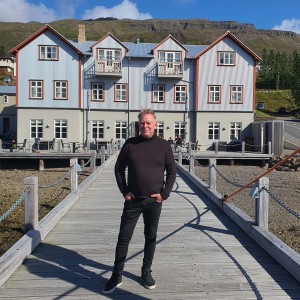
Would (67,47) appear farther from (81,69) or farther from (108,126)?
(108,126)

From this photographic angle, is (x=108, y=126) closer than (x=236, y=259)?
No

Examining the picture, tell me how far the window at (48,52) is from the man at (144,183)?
103ft

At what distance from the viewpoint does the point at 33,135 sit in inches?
1325

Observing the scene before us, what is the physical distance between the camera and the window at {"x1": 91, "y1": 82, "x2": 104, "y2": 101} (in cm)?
3450

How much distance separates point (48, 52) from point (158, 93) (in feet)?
31.8

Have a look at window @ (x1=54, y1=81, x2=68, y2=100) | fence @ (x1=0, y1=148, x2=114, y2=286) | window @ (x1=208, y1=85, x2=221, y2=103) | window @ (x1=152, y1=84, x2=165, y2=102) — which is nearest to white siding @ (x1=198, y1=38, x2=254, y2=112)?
window @ (x1=208, y1=85, x2=221, y2=103)

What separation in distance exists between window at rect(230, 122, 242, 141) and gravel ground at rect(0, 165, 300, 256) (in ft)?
23.0

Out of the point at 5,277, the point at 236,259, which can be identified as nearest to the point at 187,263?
the point at 236,259

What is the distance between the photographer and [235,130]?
3525 cm

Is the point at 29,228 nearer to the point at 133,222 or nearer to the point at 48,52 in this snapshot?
the point at 133,222

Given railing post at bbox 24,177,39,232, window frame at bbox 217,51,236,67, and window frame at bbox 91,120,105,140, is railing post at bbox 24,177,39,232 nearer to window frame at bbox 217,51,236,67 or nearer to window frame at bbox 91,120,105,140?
window frame at bbox 91,120,105,140

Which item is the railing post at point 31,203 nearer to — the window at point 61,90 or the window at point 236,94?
the window at point 61,90

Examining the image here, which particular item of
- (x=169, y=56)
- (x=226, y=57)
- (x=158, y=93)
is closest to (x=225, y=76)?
(x=226, y=57)

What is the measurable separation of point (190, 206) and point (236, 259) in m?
3.99
